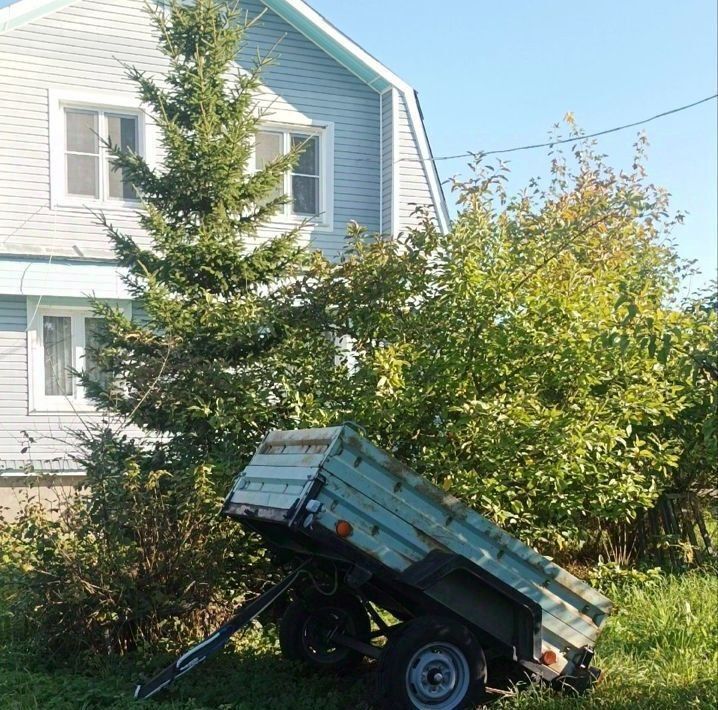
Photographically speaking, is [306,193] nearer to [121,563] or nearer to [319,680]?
[121,563]

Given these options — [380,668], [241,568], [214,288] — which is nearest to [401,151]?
[214,288]

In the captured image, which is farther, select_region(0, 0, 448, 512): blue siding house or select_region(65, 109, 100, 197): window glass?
select_region(65, 109, 100, 197): window glass

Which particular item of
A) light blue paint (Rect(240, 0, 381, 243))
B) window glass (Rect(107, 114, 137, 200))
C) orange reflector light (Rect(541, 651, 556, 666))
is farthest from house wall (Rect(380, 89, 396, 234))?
orange reflector light (Rect(541, 651, 556, 666))

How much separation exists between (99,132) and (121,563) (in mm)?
9299

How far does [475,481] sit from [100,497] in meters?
3.06

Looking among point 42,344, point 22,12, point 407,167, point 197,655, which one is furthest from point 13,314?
point 197,655

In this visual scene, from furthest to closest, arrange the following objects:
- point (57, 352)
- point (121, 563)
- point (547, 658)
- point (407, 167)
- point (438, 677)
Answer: point (407, 167) → point (57, 352) → point (121, 563) → point (547, 658) → point (438, 677)

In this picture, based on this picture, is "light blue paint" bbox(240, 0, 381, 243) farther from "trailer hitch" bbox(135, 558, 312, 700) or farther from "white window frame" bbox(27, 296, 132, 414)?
"trailer hitch" bbox(135, 558, 312, 700)

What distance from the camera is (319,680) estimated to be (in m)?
6.55

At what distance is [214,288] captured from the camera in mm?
9500

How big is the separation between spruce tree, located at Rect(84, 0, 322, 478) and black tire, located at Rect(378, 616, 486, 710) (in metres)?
2.99

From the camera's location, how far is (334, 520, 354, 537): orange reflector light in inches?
209

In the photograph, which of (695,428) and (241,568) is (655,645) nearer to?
(695,428)

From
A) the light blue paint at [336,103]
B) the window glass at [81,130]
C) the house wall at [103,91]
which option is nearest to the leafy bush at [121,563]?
the house wall at [103,91]
